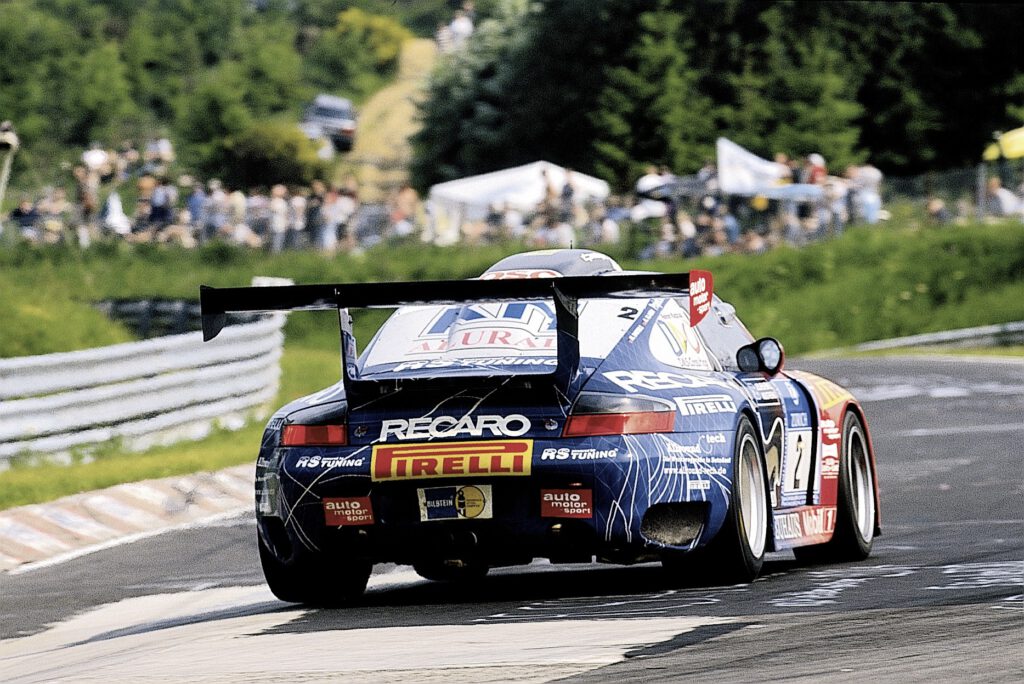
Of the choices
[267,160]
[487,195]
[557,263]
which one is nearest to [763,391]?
[557,263]

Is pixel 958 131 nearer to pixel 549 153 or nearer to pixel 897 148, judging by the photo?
pixel 897 148

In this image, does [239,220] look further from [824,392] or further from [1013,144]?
[824,392]

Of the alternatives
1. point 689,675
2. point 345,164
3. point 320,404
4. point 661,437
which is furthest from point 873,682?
point 345,164

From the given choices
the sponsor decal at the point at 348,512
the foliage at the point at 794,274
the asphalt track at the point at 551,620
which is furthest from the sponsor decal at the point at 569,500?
the foliage at the point at 794,274

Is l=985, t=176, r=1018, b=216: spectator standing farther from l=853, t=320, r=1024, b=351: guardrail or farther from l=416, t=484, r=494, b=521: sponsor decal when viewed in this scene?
l=416, t=484, r=494, b=521: sponsor decal

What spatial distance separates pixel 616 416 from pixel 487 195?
33.4 m

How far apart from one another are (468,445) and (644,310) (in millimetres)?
1168

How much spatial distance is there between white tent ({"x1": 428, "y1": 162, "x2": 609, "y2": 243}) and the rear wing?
3097cm

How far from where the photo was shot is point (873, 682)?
17.8ft

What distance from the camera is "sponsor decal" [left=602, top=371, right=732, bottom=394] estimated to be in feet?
25.7

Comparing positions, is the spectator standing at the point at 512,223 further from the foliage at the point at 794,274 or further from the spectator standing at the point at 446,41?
the spectator standing at the point at 446,41

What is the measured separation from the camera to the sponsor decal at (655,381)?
783 cm

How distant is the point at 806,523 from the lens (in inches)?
350

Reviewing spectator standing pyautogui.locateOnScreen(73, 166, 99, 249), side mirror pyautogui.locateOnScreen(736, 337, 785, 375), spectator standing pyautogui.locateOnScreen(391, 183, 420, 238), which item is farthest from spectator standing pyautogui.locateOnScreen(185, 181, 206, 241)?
side mirror pyautogui.locateOnScreen(736, 337, 785, 375)
